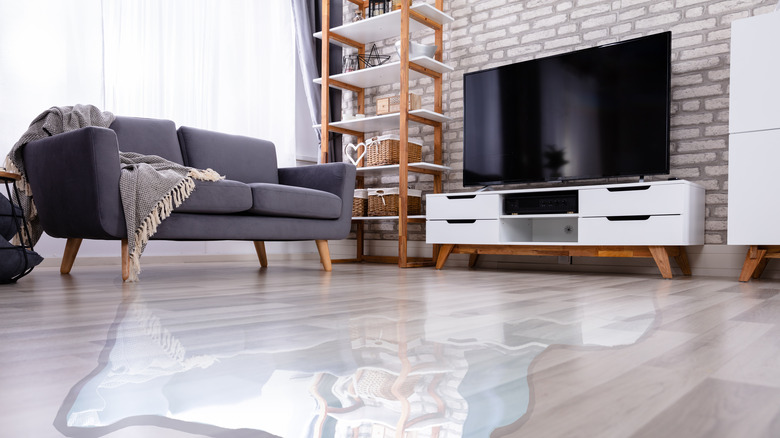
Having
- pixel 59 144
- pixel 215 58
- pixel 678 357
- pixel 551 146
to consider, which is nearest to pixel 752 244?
pixel 551 146

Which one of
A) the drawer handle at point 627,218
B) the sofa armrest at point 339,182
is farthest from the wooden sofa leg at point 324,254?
the drawer handle at point 627,218

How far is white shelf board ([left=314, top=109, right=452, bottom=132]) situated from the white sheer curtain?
20.3 inches

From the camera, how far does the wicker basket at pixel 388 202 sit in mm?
3809

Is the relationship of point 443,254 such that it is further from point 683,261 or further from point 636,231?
point 683,261

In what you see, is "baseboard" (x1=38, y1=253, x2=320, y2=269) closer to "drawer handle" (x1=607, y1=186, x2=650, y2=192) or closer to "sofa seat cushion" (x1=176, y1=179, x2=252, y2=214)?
"sofa seat cushion" (x1=176, y1=179, x2=252, y2=214)

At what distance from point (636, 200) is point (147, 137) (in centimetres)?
255

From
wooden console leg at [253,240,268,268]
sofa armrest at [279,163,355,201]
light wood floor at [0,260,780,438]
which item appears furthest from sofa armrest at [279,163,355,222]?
light wood floor at [0,260,780,438]

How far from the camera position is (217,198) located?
2.47 m

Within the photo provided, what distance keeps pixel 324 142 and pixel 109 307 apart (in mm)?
2683

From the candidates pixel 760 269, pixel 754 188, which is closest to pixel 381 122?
pixel 754 188

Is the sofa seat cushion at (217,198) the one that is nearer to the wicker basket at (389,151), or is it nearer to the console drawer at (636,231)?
the wicker basket at (389,151)

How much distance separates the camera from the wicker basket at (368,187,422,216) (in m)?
3.81

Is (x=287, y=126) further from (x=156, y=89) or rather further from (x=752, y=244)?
(x=752, y=244)

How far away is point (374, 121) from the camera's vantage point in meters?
3.99
